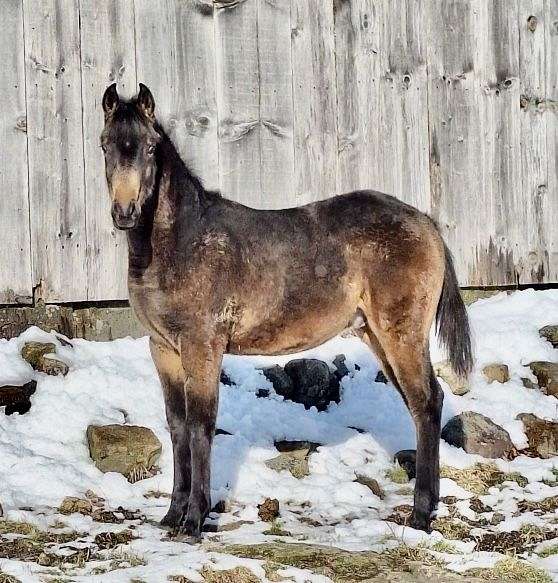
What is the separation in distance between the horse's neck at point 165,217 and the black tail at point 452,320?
5.39 ft

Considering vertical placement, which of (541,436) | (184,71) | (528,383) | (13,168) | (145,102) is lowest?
(541,436)

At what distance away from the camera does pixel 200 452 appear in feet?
16.8

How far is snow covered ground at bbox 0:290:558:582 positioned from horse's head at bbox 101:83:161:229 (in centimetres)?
169

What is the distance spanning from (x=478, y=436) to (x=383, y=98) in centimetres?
305

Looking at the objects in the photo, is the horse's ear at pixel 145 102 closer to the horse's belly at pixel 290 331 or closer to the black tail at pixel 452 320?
the horse's belly at pixel 290 331

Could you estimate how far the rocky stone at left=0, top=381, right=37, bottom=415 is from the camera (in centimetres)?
639

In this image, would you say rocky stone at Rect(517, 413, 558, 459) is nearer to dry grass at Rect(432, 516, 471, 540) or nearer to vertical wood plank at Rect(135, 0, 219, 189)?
dry grass at Rect(432, 516, 471, 540)

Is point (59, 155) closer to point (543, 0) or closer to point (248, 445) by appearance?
point (248, 445)

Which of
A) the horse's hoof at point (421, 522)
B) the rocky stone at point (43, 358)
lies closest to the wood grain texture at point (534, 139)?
the horse's hoof at point (421, 522)

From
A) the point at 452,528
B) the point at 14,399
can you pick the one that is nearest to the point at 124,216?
the point at 14,399

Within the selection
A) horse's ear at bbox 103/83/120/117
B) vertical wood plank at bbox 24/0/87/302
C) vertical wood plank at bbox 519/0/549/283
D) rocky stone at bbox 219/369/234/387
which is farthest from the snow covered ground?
horse's ear at bbox 103/83/120/117

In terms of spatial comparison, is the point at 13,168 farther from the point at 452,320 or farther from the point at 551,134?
the point at 551,134

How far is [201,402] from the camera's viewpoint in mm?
5172

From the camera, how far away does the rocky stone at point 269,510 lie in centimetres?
536
